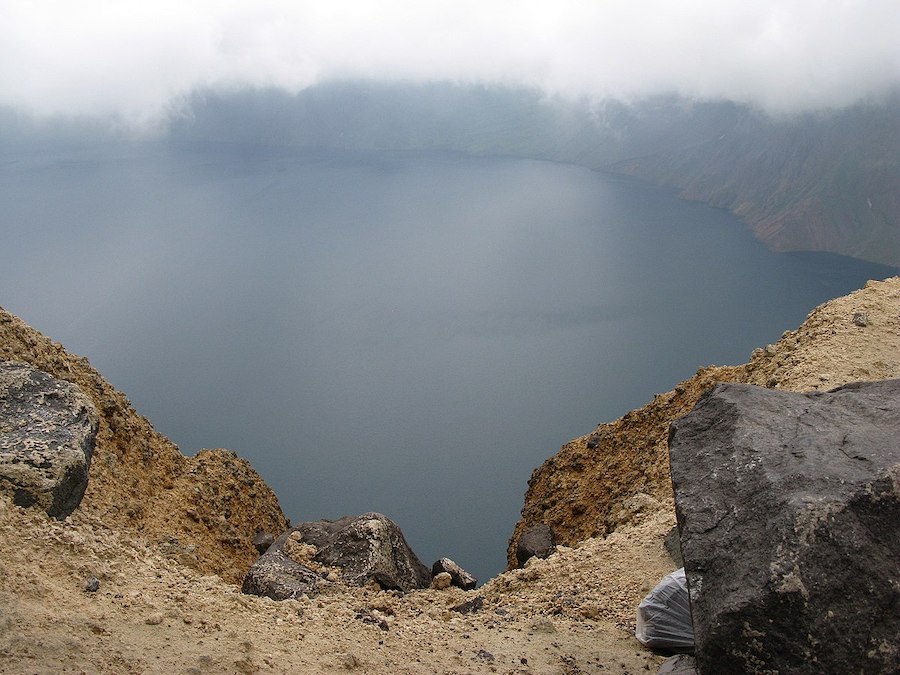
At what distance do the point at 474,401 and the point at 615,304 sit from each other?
27711 millimetres

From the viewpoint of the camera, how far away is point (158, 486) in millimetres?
17094

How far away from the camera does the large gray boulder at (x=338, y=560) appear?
14.3m

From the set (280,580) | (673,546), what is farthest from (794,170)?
(280,580)

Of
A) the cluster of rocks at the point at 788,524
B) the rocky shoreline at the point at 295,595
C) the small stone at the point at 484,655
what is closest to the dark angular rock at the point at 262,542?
the rocky shoreline at the point at 295,595

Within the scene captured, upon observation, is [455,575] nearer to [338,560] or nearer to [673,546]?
[338,560]

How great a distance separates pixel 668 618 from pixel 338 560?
825 centimetres

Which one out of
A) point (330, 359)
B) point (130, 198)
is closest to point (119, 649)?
point (330, 359)

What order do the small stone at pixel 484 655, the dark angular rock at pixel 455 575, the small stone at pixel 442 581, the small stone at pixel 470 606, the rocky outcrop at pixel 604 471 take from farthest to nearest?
the rocky outcrop at pixel 604 471, the dark angular rock at pixel 455 575, the small stone at pixel 442 581, the small stone at pixel 470 606, the small stone at pixel 484 655

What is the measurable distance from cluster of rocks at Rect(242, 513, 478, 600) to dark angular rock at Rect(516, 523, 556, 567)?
5.73 feet

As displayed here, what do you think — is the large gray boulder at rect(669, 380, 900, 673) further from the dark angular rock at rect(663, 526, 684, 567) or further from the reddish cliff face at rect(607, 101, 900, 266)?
the reddish cliff face at rect(607, 101, 900, 266)

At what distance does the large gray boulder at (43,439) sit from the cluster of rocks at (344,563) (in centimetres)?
432

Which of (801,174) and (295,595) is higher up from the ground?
(801,174)

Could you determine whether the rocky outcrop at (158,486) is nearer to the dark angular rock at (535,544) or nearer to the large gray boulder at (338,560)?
the large gray boulder at (338,560)

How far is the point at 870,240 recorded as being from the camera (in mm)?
129750
